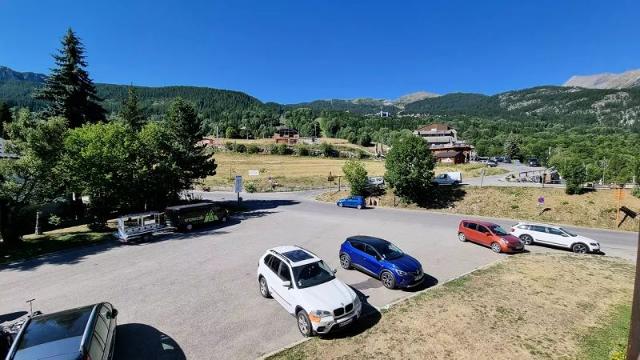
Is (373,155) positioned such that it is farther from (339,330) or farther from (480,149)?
(339,330)

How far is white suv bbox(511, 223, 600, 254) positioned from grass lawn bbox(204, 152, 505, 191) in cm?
3547

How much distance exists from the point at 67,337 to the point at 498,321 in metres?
12.7

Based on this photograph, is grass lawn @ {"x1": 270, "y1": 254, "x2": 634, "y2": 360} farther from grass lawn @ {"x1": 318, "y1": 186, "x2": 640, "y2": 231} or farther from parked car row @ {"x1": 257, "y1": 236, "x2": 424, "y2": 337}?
grass lawn @ {"x1": 318, "y1": 186, "x2": 640, "y2": 231}

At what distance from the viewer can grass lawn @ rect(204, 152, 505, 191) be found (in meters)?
62.4

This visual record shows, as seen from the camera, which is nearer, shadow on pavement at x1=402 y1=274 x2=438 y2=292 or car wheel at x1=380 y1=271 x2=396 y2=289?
car wheel at x1=380 y1=271 x2=396 y2=289

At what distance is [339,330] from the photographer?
10828 millimetres

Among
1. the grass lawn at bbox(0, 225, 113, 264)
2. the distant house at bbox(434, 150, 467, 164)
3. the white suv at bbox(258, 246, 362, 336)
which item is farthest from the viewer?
the distant house at bbox(434, 150, 467, 164)

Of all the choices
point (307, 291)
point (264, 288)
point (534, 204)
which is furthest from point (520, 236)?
point (264, 288)

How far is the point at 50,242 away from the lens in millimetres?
22469

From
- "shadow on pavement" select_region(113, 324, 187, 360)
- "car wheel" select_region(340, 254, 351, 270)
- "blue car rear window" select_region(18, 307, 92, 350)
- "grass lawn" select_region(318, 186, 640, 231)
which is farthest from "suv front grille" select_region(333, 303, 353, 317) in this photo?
"grass lawn" select_region(318, 186, 640, 231)

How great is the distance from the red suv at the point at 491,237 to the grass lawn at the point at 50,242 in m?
25.7

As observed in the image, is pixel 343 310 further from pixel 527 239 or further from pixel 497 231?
pixel 527 239

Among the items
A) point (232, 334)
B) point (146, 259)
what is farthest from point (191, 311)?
point (146, 259)

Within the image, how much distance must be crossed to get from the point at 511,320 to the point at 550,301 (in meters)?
2.86
